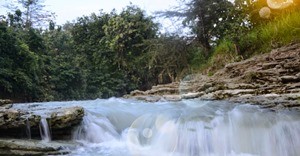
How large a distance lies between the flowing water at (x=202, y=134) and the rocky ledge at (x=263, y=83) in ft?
2.02

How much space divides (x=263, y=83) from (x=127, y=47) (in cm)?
1420

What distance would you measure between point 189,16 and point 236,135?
10.1m

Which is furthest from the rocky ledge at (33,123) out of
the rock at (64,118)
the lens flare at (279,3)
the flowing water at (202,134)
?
the lens flare at (279,3)

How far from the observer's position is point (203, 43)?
14.6m

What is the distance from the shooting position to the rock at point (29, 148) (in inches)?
174

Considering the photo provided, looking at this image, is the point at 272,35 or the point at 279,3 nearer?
the point at 272,35

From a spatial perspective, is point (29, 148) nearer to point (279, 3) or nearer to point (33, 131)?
point (33, 131)

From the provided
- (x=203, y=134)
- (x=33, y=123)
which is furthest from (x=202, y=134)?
(x=33, y=123)

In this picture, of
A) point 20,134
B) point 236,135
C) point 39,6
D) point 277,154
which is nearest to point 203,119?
point 236,135

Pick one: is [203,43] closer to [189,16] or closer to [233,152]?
[189,16]

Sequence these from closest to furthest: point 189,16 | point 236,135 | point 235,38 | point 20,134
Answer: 1. point 236,135
2. point 20,134
3. point 235,38
4. point 189,16

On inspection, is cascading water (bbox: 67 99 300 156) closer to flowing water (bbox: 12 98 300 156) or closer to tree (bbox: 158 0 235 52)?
flowing water (bbox: 12 98 300 156)

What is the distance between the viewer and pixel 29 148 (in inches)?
179

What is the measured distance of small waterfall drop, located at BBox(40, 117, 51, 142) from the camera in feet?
17.4
